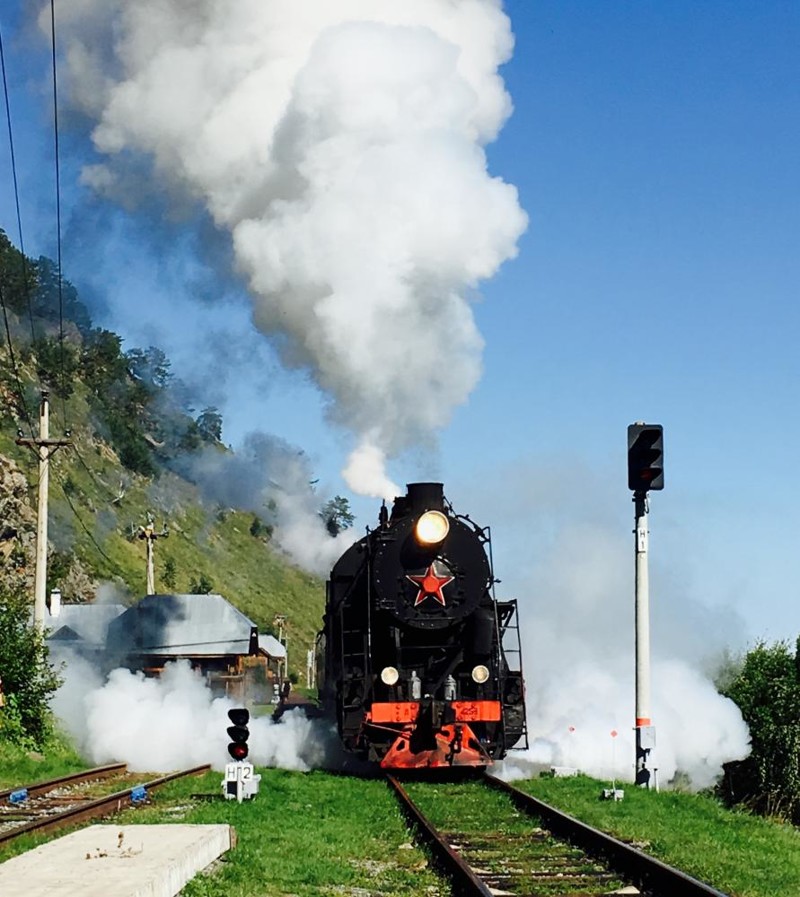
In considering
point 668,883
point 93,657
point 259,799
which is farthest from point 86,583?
point 668,883

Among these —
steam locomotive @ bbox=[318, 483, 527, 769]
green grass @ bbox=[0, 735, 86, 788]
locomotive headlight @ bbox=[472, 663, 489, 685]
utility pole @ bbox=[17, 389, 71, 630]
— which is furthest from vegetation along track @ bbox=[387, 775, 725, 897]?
utility pole @ bbox=[17, 389, 71, 630]

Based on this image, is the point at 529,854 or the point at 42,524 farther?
the point at 42,524

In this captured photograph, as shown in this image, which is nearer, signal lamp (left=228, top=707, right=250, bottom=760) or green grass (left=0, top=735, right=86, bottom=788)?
signal lamp (left=228, top=707, right=250, bottom=760)

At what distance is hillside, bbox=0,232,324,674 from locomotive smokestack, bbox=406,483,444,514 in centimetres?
7062

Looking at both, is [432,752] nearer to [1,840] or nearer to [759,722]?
[1,840]

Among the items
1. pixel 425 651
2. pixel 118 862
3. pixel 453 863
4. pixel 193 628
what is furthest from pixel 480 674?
pixel 193 628

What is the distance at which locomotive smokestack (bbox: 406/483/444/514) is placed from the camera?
21688mm

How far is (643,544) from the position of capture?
1948cm

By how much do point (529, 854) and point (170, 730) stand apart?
1709 cm

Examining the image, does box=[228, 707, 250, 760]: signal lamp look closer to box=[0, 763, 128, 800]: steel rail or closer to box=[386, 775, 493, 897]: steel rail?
→ box=[386, 775, 493, 897]: steel rail

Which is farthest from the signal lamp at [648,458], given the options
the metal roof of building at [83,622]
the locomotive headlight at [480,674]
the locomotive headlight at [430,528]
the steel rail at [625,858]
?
the metal roof of building at [83,622]

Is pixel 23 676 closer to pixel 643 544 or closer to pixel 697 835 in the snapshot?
pixel 643 544

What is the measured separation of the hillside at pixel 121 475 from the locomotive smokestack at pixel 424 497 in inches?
2780

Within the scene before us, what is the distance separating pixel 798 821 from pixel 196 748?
1222cm
